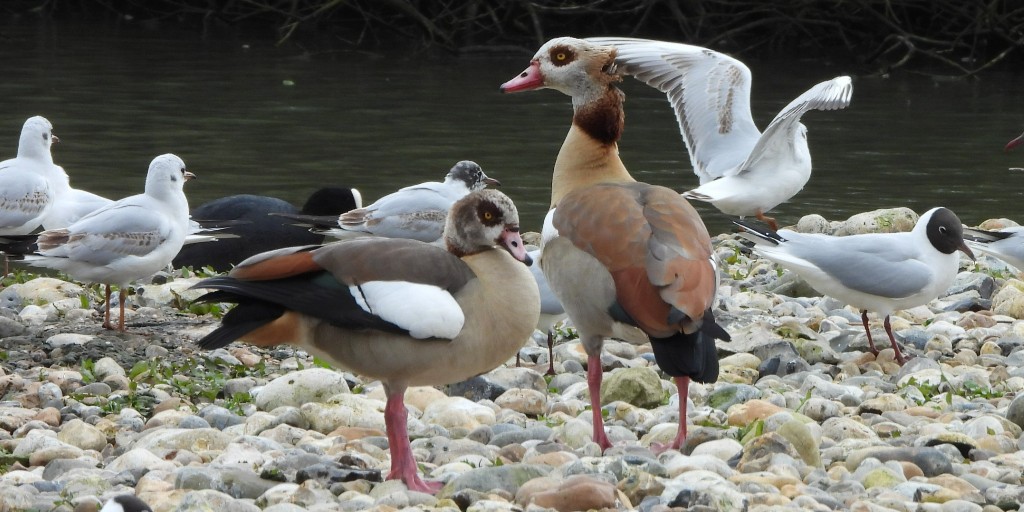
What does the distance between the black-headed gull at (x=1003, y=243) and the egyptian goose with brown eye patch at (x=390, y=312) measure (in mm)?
3501

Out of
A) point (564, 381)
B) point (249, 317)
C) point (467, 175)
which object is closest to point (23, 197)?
point (467, 175)

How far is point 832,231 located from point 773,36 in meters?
11.9

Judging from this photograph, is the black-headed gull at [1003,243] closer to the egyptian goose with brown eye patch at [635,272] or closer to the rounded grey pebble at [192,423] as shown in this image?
the egyptian goose with brown eye patch at [635,272]

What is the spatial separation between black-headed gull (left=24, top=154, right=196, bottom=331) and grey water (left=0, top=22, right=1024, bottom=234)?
427 centimetres

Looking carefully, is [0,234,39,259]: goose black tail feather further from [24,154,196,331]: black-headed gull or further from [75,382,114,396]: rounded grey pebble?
[75,382,114,396]: rounded grey pebble

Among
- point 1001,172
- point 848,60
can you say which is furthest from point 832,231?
point 848,60

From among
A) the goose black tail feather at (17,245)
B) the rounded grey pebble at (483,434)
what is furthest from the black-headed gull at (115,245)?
the rounded grey pebble at (483,434)

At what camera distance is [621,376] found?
5418 millimetres

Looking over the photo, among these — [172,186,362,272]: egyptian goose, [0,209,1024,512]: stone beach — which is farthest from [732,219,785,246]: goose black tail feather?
[172,186,362,272]: egyptian goose

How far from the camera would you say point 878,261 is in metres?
6.33

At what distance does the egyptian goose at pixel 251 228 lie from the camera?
8.59 metres

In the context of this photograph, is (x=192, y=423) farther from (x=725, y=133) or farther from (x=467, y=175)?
(x=725, y=133)

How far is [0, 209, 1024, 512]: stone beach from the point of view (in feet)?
12.9

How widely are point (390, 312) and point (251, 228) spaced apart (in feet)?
15.4
